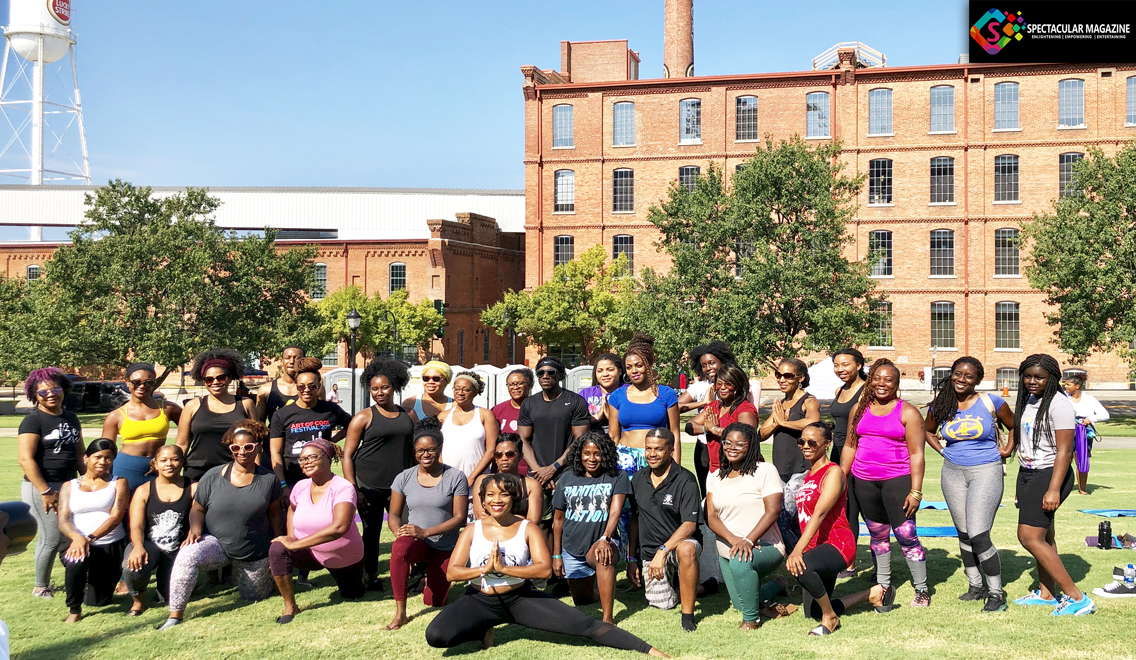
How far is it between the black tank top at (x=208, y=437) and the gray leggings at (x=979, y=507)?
18.6 ft

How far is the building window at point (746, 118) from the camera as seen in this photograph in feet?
159

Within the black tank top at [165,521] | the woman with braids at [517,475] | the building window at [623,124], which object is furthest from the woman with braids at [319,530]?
the building window at [623,124]

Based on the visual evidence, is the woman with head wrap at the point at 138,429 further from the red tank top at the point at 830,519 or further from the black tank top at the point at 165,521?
the red tank top at the point at 830,519

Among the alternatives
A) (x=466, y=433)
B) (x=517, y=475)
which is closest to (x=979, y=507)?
(x=517, y=475)

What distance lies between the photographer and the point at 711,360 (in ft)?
29.0

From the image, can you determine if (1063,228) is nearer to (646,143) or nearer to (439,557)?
(646,143)

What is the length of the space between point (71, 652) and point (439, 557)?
8.41 ft

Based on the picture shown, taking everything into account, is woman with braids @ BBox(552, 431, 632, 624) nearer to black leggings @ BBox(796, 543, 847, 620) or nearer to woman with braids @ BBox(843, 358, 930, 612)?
black leggings @ BBox(796, 543, 847, 620)

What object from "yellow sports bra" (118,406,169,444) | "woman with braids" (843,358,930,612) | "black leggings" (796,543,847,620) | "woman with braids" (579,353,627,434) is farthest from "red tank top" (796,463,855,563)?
"yellow sports bra" (118,406,169,444)

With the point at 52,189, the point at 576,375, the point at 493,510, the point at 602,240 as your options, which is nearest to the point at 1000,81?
the point at 602,240

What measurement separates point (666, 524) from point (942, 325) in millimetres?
43394

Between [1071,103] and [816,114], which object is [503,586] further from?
[1071,103]

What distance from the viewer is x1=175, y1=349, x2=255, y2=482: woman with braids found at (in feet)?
26.6

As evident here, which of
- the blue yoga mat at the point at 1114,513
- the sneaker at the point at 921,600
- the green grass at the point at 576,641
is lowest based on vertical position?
the blue yoga mat at the point at 1114,513
